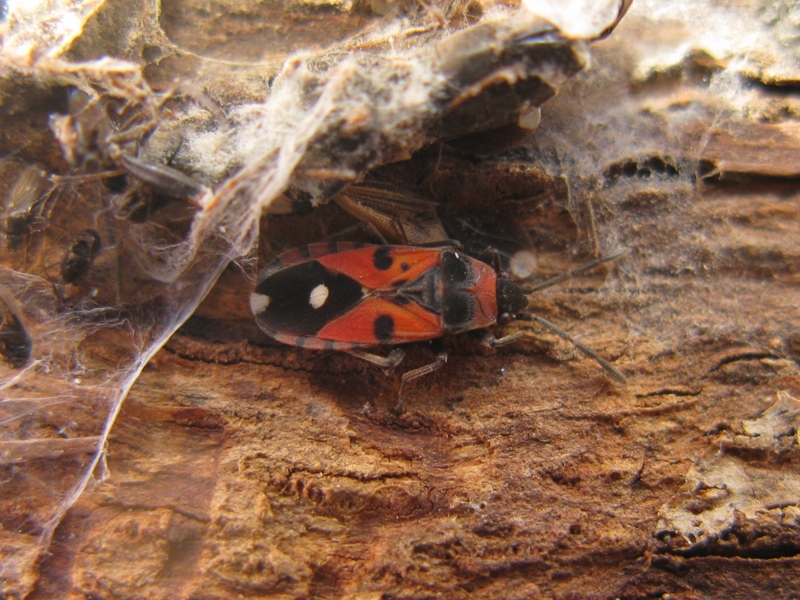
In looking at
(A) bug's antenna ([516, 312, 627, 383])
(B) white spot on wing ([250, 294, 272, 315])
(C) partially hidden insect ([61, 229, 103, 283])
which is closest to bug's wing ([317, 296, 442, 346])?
(B) white spot on wing ([250, 294, 272, 315])

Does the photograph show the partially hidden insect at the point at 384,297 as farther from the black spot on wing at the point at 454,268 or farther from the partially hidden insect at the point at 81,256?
the partially hidden insect at the point at 81,256

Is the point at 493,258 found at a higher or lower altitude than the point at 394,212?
lower

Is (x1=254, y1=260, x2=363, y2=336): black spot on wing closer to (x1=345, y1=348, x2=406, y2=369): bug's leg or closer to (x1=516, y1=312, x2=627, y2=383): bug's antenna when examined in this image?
(x1=345, y1=348, x2=406, y2=369): bug's leg

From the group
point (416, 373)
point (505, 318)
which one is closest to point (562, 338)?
point (505, 318)

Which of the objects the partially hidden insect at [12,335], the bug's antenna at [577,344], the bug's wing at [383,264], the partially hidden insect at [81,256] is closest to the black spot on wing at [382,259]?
the bug's wing at [383,264]

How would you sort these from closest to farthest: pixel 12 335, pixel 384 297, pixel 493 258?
pixel 12 335 → pixel 384 297 → pixel 493 258

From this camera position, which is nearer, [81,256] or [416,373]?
[81,256]

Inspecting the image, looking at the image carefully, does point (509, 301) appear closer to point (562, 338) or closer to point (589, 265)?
point (562, 338)
